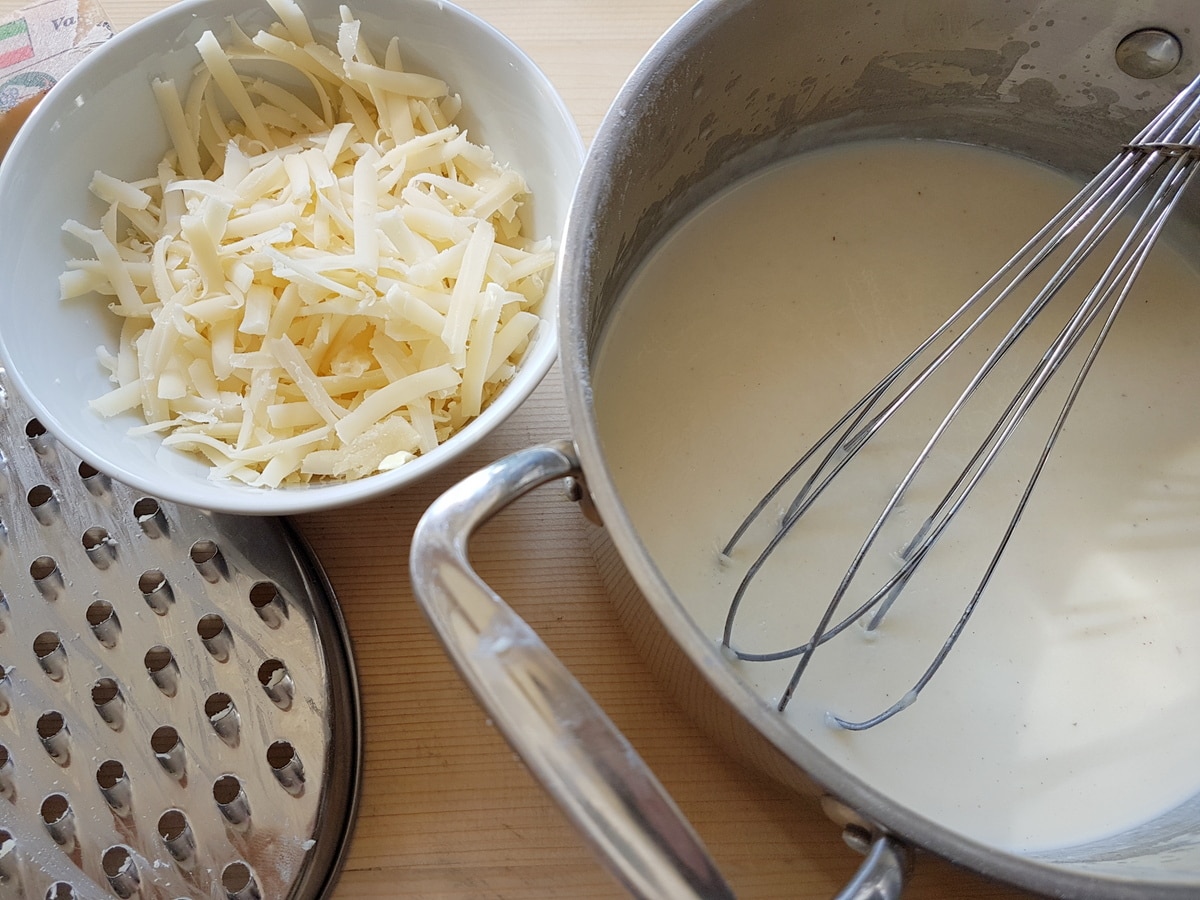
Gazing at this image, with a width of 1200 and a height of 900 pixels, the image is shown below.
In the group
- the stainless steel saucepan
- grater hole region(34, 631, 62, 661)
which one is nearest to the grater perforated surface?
grater hole region(34, 631, 62, 661)

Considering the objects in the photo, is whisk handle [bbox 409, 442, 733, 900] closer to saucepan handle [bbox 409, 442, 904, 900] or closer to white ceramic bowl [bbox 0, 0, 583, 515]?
saucepan handle [bbox 409, 442, 904, 900]

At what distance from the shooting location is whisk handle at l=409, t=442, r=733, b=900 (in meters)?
0.19

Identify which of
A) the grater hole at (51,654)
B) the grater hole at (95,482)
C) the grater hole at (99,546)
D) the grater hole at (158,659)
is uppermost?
the grater hole at (95,482)

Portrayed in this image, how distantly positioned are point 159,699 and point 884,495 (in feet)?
1.14

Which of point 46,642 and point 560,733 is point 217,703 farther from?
point 560,733

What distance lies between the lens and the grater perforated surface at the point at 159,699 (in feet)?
1.13

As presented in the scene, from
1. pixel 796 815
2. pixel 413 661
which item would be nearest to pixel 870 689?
pixel 796 815

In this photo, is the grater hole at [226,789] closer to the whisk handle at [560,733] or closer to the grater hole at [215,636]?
the grater hole at [215,636]

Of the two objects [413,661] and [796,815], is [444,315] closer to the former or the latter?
[413,661]

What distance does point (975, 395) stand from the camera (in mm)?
474

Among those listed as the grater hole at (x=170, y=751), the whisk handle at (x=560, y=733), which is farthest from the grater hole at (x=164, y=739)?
the whisk handle at (x=560, y=733)

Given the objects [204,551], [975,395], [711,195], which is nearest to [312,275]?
[204,551]

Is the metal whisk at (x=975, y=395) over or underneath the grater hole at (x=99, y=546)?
over

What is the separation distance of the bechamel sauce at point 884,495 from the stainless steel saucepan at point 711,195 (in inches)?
0.9
